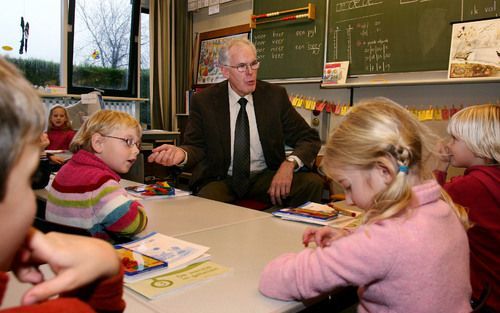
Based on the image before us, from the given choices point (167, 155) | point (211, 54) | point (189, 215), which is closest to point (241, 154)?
point (167, 155)

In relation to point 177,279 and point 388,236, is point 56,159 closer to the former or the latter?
point 177,279

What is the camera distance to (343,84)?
3771 mm

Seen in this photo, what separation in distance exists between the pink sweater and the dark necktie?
1.68 meters

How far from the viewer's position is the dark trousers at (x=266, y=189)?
8.27 ft

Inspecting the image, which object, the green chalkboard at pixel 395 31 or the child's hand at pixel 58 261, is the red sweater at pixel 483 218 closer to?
the child's hand at pixel 58 261

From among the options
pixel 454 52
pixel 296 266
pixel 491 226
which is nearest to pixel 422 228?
pixel 296 266

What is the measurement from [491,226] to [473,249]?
0.35 feet

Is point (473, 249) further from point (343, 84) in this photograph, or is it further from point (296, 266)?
point (343, 84)

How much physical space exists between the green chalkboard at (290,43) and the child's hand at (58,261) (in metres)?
3.78

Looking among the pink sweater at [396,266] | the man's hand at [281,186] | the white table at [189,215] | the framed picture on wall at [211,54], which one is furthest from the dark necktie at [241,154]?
the framed picture on wall at [211,54]

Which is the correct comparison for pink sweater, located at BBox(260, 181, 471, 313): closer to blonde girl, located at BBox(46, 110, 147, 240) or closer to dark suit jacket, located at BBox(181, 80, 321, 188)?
blonde girl, located at BBox(46, 110, 147, 240)

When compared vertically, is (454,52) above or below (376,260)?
above

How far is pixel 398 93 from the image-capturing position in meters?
3.70

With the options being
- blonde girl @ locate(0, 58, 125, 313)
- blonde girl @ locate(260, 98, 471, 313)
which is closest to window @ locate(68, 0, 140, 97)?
blonde girl @ locate(260, 98, 471, 313)
